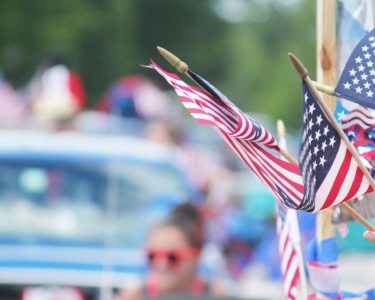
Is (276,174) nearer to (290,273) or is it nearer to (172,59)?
(172,59)

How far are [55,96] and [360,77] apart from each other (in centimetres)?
711

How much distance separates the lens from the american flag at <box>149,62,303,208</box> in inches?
154

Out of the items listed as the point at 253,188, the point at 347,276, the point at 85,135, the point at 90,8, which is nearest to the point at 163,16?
the point at 90,8

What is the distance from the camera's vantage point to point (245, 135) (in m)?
3.91

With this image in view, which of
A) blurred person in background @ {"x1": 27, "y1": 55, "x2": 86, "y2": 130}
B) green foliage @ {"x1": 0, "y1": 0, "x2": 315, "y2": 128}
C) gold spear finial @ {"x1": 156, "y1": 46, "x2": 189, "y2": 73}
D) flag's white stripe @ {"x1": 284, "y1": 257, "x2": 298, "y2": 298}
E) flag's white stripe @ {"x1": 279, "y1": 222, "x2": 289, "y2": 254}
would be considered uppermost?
green foliage @ {"x1": 0, "y1": 0, "x2": 315, "y2": 128}

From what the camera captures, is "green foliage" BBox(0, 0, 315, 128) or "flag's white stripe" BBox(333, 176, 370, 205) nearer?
"flag's white stripe" BBox(333, 176, 370, 205)

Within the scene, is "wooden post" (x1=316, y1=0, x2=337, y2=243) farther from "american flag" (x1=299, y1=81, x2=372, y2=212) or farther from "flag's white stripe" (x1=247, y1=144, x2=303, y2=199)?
"american flag" (x1=299, y1=81, x2=372, y2=212)

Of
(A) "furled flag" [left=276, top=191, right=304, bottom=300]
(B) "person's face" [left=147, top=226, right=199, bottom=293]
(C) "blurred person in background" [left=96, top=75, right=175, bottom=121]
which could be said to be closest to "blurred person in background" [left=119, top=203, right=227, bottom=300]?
(B) "person's face" [left=147, top=226, right=199, bottom=293]

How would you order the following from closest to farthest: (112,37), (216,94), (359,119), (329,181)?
(329,181), (216,94), (359,119), (112,37)

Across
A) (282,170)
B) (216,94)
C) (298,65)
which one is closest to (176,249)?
(282,170)

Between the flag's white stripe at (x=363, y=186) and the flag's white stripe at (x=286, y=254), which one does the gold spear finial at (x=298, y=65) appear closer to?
the flag's white stripe at (x=363, y=186)

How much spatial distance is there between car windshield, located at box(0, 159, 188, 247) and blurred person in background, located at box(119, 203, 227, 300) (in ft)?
4.96

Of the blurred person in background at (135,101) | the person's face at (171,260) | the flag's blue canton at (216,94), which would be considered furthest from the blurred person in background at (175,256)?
the blurred person in background at (135,101)

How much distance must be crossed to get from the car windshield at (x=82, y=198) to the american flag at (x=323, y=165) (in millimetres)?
4863
